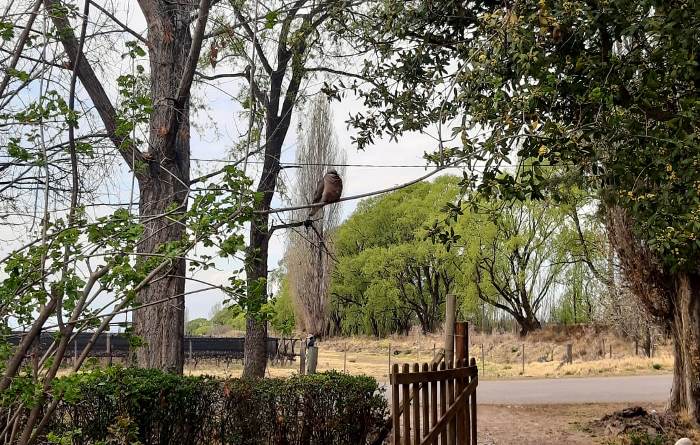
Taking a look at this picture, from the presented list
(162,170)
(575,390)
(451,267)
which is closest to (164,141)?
(162,170)

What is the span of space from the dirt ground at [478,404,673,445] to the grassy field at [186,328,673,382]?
6402mm

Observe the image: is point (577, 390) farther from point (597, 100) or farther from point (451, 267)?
point (451, 267)

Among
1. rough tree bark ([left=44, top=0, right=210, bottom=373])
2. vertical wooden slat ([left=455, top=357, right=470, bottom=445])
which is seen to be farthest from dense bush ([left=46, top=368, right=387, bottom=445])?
vertical wooden slat ([left=455, top=357, right=470, bottom=445])

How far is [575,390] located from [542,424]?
18.0ft

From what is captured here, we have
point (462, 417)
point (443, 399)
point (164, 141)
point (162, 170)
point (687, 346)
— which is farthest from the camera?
point (687, 346)

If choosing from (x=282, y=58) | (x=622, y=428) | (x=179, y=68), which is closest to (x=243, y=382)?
(x=179, y=68)

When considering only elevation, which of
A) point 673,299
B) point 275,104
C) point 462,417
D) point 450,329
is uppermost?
point 275,104

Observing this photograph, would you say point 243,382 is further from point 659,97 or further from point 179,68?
point 659,97

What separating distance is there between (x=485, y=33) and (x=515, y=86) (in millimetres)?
864

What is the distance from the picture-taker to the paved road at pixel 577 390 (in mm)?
14516

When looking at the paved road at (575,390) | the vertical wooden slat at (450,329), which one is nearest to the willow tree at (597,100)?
the vertical wooden slat at (450,329)

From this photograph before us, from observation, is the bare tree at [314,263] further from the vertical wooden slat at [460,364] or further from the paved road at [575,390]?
the vertical wooden slat at [460,364]

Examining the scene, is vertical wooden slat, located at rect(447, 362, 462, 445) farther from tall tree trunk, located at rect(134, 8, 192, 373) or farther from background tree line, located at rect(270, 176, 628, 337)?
background tree line, located at rect(270, 176, 628, 337)

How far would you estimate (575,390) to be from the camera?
53.9ft
